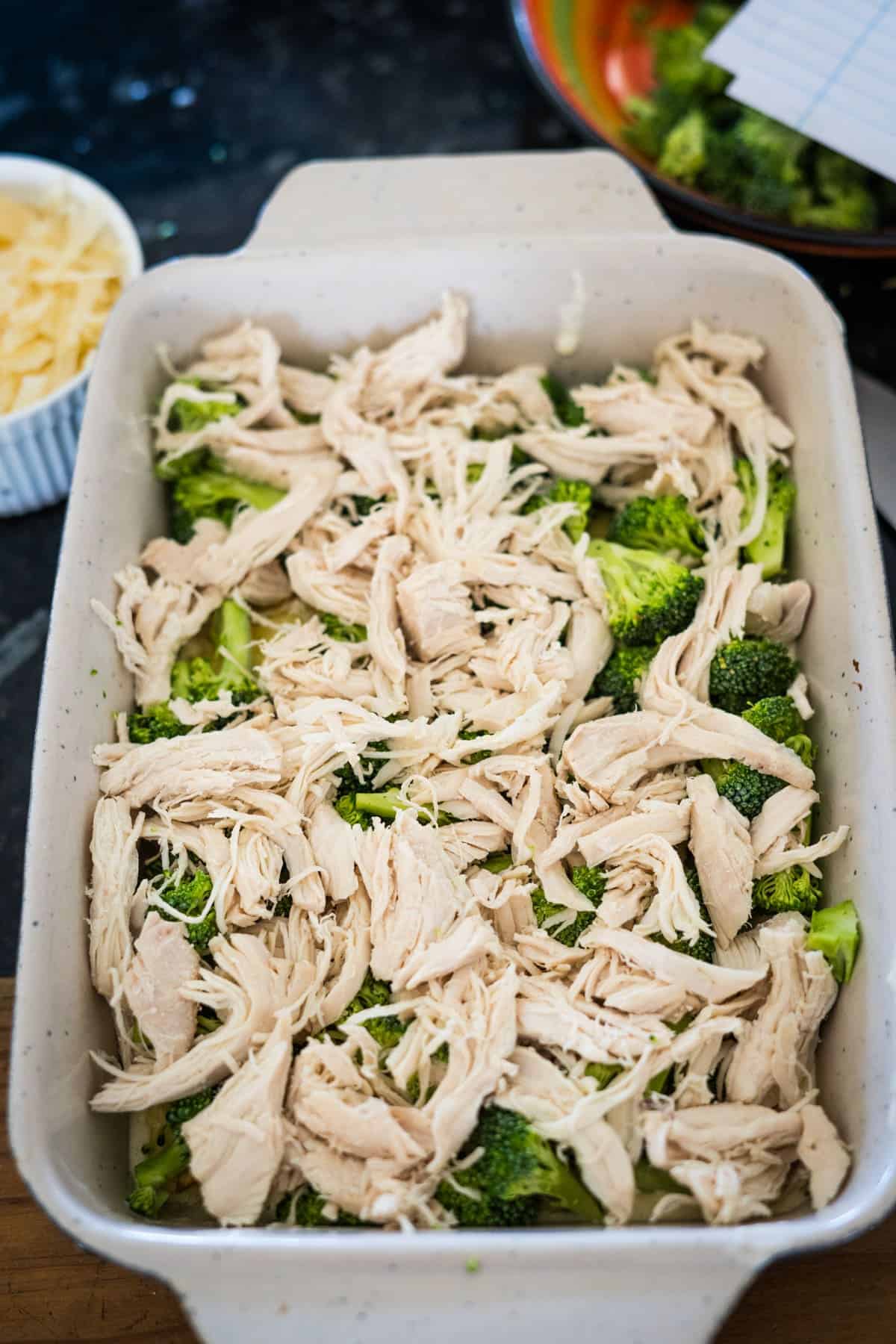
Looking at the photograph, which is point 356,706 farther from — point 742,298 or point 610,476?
point 742,298

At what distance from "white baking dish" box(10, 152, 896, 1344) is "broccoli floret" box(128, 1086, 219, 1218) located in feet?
0.11

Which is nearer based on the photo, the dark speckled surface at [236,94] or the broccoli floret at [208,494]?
the broccoli floret at [208,494]

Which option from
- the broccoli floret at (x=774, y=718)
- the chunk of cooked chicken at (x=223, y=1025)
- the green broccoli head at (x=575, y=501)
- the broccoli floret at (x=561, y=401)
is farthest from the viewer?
the broccoli floret at (x=561, y=401)

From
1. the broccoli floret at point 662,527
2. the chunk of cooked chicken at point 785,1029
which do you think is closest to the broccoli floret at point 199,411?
the broccoli floret at point 662,527

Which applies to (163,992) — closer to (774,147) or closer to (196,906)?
(196,906)

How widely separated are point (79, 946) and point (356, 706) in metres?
0.46

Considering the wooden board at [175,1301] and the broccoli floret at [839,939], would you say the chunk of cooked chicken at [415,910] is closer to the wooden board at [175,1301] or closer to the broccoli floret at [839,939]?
the broccoli floret at [839,939]

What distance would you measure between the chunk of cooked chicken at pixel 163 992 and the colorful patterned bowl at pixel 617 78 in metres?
1.49

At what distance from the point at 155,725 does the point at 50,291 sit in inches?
34.2

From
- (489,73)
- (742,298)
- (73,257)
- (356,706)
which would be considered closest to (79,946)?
(356,706)

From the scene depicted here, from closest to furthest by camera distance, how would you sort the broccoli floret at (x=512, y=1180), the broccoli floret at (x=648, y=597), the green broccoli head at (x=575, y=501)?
the broccoli floret at (x=512, y=1180) → the broccoli floret at (x=648, y=597) → the green broccoli head at (x=575, y=501)

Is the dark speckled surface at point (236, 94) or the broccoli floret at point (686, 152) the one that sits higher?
the broccoli floret at point (686, 152)

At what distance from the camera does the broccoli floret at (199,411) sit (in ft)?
6.12

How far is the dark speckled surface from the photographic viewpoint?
2.54 metres
